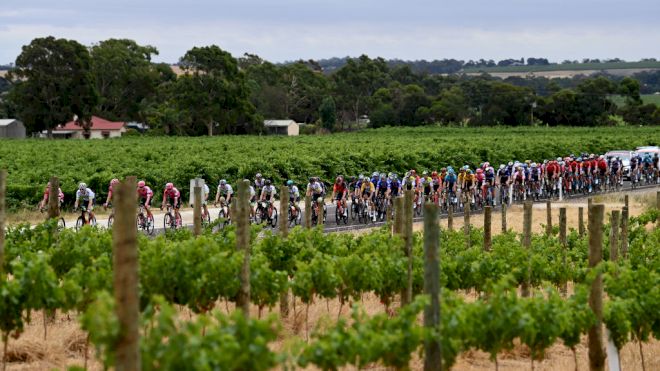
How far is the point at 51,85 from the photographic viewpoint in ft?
333

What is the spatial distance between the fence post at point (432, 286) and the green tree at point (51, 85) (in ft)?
308

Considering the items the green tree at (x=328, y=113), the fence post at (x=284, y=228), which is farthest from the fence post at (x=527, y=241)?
the green tree at (x=328, y=113)

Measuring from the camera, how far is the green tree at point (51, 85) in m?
102

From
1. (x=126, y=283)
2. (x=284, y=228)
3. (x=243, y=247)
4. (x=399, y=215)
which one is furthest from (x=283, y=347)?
(x=399, y=215)

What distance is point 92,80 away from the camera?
105500mm

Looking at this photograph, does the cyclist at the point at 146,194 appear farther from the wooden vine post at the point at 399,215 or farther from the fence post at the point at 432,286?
the fence post at the point at 432,286

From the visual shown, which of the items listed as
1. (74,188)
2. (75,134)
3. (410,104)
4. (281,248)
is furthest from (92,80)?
(281,248)

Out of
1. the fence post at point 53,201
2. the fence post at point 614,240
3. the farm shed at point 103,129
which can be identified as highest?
the fence post at point 53,201

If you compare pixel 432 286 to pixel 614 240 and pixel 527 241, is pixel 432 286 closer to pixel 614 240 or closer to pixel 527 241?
pixel 614 240

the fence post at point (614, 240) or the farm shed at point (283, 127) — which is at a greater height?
the fence post at point (614, 240)

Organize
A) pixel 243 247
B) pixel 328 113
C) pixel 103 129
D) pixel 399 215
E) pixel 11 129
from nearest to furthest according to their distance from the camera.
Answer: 1. pixel 243 247
2. pixel 399 215
3. pixel 11 129
4. pixel 103 129
5. pixel 328 113

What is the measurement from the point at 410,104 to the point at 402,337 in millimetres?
118389

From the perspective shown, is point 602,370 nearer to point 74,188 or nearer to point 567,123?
point 74,188

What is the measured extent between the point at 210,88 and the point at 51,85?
49.8 feet
